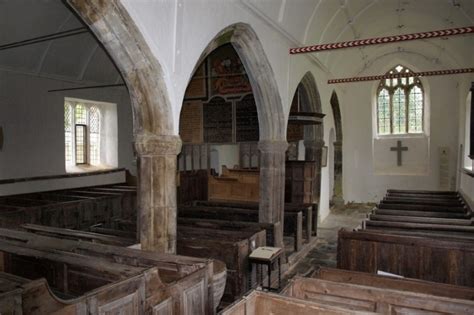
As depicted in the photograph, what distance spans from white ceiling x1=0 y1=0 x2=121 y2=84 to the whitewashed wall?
0.33 meters

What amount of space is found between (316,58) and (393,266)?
686 centimetres

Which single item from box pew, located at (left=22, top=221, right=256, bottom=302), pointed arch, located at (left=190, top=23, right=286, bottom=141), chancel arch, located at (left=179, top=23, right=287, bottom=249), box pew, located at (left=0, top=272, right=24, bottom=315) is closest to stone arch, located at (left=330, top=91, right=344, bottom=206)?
chancel arch, located at (left=179, top=23, right=287, bottom=249)

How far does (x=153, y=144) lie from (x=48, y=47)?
745 centimetres

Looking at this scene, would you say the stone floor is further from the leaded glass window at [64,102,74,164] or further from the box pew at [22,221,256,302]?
the leaded glass window at [64,102,74,164]

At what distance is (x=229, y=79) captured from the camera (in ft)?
32.7

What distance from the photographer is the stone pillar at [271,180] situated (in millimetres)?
8141

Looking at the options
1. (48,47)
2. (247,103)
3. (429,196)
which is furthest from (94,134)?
(429,196)

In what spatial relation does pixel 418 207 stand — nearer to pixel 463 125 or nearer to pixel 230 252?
pixel 230 252

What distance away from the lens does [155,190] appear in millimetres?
4824

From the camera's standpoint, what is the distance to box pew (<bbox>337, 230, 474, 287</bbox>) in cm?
531

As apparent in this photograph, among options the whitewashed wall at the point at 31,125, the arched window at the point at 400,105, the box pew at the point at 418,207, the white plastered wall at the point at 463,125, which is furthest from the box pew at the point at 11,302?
the arched window at the point at 400,105

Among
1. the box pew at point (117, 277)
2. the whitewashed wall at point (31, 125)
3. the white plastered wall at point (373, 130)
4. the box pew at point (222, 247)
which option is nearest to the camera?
the box pew at point (117, 277)

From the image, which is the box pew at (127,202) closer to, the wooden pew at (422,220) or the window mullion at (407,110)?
the wooden pew at (422,220)

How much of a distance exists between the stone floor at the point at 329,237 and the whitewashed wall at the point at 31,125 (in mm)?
7539
